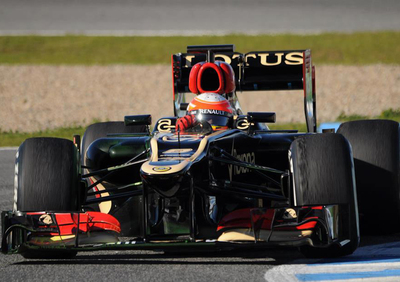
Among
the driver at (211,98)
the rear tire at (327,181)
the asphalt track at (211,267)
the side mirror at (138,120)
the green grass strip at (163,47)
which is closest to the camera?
the asphalt track at (211,267)

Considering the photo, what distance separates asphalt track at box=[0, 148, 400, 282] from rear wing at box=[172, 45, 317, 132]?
3.39 meters

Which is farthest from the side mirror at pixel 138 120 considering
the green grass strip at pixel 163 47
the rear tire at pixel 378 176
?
the green grass strip at pixel 163 47

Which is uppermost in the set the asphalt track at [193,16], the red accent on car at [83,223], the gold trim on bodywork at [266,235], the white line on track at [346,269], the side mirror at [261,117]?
the asphalt track at [193,16]

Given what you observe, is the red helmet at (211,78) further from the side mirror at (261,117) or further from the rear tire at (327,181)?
the rear tire at (327,181)

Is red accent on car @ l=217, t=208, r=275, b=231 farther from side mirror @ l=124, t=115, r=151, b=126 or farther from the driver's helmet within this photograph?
side mirror @ l=124, t=115, r=151, b=126

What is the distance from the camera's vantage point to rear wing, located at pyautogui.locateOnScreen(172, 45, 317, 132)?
33.2 feet

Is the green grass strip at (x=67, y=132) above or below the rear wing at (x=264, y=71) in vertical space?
below

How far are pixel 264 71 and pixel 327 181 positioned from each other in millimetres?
4241

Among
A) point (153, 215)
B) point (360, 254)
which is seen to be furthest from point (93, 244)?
point (360, 254)

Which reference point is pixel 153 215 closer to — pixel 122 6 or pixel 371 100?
pixel 371 100

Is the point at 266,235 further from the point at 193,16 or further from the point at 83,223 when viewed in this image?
the point at 193,16

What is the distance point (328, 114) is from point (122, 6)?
539 inches

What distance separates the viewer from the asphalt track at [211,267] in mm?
5820

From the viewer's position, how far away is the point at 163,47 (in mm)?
28688
